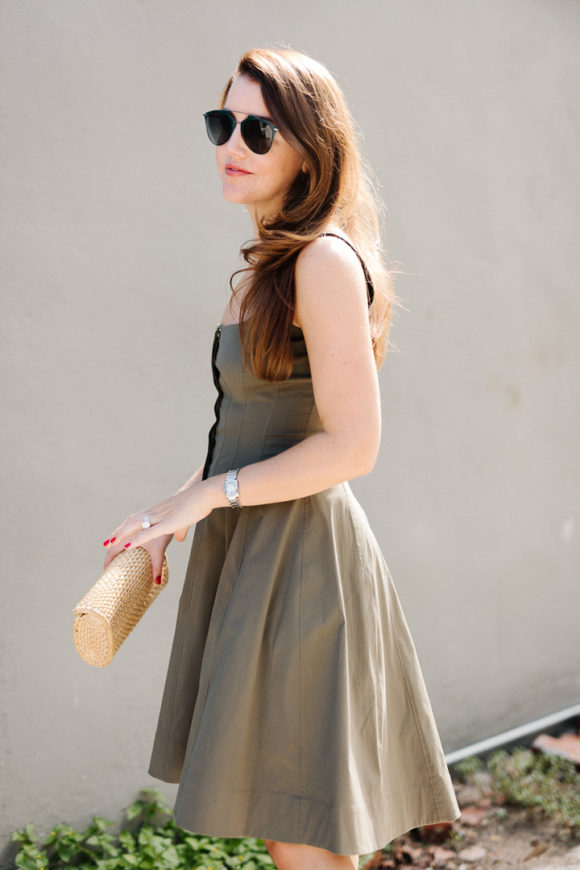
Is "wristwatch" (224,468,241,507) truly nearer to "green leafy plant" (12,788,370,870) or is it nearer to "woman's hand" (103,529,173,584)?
"woman's hand" (103,529,173,584)

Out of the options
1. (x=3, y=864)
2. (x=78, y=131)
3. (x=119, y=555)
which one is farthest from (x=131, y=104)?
(x=3, y=864)

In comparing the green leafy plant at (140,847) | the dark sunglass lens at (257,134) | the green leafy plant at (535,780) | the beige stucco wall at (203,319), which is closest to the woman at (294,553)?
the dark sunglass lens at (257,134)

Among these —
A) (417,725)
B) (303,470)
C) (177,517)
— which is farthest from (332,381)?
(417,725)

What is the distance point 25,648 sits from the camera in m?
2.56

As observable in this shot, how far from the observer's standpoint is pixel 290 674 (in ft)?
5.03

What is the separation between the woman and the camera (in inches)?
59.6

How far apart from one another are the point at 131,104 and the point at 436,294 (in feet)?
4.87

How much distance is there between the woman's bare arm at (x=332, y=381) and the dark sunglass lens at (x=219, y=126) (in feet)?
1.04

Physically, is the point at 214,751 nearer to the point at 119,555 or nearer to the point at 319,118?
the point at 119,555

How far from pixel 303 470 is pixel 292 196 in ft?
1.86

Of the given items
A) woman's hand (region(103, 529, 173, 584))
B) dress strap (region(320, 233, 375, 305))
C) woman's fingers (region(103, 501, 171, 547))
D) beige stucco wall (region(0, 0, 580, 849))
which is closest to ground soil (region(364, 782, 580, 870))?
beige stucco wall (region(0, 0, 580, 849))

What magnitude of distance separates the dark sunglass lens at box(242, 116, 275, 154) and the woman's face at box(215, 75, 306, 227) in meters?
0.02

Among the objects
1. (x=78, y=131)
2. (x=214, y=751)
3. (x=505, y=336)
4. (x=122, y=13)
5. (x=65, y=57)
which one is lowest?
(x=214, y=751)

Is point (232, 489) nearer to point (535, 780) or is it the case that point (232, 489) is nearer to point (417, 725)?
point (417, 725)
